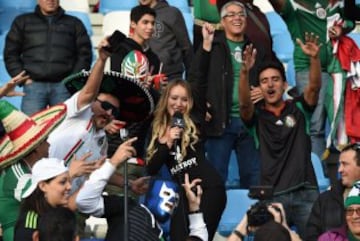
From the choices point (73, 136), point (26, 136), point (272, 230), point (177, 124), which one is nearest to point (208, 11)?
point (177, 124)

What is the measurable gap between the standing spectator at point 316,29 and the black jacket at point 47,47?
1.53m

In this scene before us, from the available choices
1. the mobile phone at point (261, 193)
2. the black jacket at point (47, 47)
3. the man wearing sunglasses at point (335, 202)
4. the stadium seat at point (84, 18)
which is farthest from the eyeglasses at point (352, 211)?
the stadium seat at point (84, 18)

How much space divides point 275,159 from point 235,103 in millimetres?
982

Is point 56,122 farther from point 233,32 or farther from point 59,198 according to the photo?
point 233,32

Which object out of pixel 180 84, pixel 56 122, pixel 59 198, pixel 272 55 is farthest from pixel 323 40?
pixel 59 198

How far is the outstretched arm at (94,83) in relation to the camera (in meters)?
9.35

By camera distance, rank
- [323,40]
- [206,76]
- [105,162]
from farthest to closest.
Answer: [323,40], [206,76], [105,162]

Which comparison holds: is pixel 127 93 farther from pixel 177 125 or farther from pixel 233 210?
pixel 233 210

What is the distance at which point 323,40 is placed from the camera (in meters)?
12.6

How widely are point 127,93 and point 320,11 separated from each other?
10.4 feet

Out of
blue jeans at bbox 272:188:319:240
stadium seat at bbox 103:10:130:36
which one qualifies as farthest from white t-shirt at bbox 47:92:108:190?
stadium seat at bbox 103:10:130:36

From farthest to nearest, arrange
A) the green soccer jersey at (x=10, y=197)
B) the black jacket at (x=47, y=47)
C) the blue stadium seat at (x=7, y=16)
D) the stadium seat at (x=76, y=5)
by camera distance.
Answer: the stadium seat at (x=76, y=5), the blue stadium seat at (x=7, y=16), the black jacket at (x=47, y=47), the green soccer jersey at (x=10, y=197)

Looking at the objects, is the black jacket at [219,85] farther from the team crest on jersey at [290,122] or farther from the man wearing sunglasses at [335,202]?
the man wearing sunglasses at [335,202]

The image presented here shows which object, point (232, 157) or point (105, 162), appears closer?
point (105, 162)
